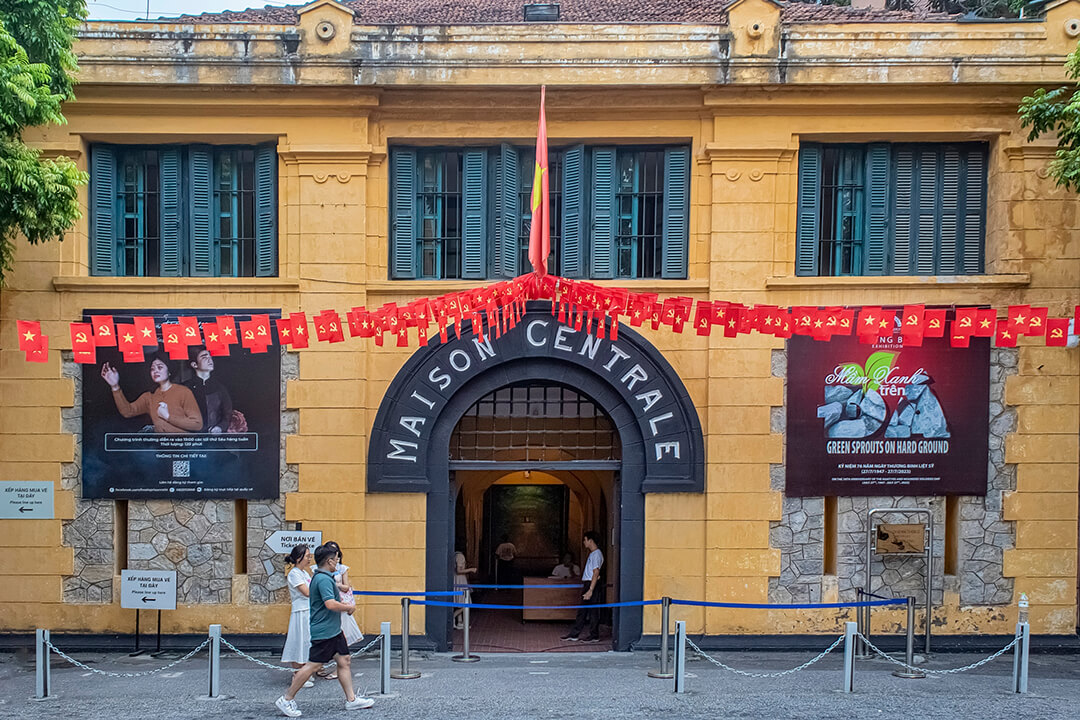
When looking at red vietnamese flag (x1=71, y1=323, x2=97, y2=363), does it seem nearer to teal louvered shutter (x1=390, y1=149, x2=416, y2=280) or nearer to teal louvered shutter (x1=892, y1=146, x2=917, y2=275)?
teal louvered shutter (x1=390, y1=149, x2=416, y2=280)

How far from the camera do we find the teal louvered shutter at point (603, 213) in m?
14.1

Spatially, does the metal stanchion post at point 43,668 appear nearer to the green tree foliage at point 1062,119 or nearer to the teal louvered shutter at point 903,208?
→ the teal louvered shutter at point 903,208

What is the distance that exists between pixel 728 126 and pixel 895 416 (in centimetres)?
450

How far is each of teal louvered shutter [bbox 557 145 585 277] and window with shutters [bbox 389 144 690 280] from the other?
14mm

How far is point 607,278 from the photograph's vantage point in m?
14.1

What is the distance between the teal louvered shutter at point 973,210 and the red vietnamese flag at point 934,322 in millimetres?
1067

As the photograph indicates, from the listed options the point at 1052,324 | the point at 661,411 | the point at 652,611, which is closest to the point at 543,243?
the point at 661,411

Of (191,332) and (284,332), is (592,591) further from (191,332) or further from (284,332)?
(191,332)

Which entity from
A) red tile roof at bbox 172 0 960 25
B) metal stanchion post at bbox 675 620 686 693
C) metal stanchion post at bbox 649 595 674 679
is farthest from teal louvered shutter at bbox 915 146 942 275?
metal stanchion post at bbox 675 620 686 693

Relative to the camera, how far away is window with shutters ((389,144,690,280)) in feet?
46.1

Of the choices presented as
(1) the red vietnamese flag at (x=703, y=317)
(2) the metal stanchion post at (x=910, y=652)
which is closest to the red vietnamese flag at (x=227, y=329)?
(1) the red vietnamese flag at (x=703, y=317)

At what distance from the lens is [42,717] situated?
10.4m

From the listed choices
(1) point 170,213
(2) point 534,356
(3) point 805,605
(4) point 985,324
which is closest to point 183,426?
(1) point 170,213

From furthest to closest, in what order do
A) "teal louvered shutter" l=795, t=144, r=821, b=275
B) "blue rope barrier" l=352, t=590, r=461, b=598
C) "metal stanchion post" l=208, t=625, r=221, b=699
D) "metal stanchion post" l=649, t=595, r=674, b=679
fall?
1. "teal louvered shutter" l=795, t=144, r=821, b=275
2. "blue rope barrier" l=352, t=590, r=461, b=598
3. "metal stanchion post" l=649, t=595, r=674, b=679
4. "metal stanchion post" l=208, t=625, r=221, b=699
